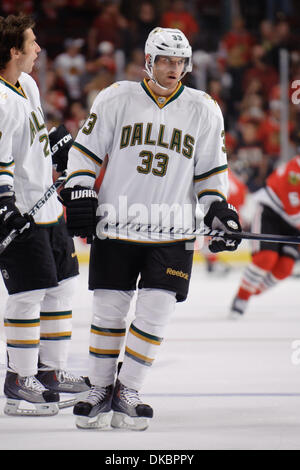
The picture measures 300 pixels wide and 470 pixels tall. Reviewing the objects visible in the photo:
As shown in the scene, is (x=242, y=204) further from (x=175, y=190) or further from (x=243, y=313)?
(x=175, y=190)

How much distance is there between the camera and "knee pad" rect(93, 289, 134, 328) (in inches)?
107

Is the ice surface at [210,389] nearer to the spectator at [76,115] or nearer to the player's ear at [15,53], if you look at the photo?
the player's ear at [15,53]

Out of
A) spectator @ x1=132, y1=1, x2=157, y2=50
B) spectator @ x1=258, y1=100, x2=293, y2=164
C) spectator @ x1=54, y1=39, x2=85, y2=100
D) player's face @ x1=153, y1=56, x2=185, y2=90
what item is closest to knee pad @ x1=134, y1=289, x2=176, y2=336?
player's face @ x1=153, y1=56, x2=185, y2=90

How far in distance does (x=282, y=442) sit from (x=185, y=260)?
1.98 ft

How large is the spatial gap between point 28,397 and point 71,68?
616 centimetres

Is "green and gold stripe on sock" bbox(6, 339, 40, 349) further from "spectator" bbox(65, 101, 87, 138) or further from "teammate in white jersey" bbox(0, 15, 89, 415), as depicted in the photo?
"spectator" bbox(65, 101, 87, 138)

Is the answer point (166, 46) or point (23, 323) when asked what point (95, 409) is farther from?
point (166, 46)

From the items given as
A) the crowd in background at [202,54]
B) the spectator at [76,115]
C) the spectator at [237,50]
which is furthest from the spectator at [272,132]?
the spectator at [76,115]

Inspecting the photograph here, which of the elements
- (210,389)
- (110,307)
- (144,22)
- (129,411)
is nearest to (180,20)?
(144,22)

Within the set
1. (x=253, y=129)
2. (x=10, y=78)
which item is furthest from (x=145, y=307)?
(x=253, y=129)

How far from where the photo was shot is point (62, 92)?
843 centimetres

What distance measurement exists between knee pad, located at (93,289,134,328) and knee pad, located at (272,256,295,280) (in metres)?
2.51

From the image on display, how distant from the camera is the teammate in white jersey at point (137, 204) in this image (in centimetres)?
272

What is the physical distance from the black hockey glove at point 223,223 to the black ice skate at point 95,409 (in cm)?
53
